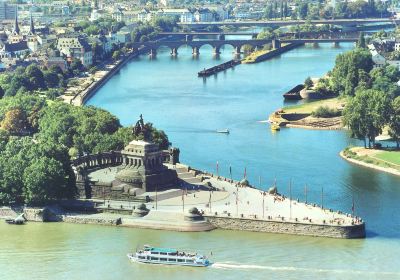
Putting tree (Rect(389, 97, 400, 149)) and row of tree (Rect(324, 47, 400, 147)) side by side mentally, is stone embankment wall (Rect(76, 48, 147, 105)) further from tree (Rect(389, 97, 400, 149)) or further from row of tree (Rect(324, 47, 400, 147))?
tree (Rect(389, 97, 400, 149))

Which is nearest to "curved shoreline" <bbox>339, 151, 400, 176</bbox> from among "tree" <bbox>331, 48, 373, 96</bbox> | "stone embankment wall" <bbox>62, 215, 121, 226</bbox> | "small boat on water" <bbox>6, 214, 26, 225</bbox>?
"stone embankment wall" <bbox>62, 215, 121, 226</bbox>

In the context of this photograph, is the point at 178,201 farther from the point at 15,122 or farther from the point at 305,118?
the point at 305,118

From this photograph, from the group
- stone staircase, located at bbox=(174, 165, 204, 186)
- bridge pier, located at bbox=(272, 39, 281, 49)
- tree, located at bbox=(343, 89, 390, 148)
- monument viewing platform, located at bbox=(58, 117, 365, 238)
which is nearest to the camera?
monument viewing platform, located at bbox=(58, 117, 365, 238)

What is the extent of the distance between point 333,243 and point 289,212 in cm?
442

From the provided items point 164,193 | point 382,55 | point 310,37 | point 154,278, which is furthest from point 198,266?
point 310,37

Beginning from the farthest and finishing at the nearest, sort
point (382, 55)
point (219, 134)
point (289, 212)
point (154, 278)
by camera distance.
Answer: point (382, 55) < point (219, 134) < point (289, 212) < point (154, 278)

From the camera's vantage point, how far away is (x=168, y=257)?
52.4m

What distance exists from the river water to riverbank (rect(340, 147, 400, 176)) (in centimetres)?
85

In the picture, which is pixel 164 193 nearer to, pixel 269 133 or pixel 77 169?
pixel 77 169

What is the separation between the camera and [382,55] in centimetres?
12850

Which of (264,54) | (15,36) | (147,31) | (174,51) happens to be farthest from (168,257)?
(147,31)

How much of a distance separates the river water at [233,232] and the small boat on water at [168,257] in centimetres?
47

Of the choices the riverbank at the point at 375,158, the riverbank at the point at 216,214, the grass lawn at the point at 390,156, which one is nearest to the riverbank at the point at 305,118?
the riverbank at the point at 375,158

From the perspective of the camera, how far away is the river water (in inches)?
2020
